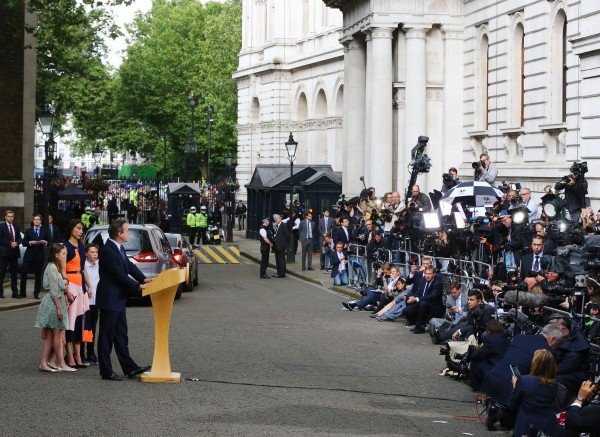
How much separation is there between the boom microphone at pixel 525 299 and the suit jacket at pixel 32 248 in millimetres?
15749

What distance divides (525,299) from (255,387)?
3370 millimetres

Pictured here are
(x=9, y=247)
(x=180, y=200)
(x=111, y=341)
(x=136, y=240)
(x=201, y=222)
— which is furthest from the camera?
(x=180, y=200)

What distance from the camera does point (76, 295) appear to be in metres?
18.2

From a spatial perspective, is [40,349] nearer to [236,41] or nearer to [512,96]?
[512,96]

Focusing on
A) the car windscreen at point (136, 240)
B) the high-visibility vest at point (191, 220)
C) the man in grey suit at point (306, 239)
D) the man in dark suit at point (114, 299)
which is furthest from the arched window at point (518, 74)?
the man in dark suit at point (114, 299)

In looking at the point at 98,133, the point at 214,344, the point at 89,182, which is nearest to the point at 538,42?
the point at 214,344

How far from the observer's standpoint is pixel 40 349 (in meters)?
20.2

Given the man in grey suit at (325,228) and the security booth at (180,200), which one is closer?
the man in grey suit at (325,228)

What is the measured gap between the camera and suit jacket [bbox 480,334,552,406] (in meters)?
14.5

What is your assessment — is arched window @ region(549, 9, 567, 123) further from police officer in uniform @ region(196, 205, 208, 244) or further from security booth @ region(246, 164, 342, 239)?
police officer in uniform @ region(196, 205, 208, 244)

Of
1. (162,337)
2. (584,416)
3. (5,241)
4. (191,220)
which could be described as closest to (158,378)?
(162,337)

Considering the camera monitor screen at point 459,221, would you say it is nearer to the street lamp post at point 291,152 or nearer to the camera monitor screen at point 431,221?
the camera monitor screen at point 431,221

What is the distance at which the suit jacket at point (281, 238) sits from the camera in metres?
38.3

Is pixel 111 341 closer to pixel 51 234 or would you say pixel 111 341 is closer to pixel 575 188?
pixel 575 188
